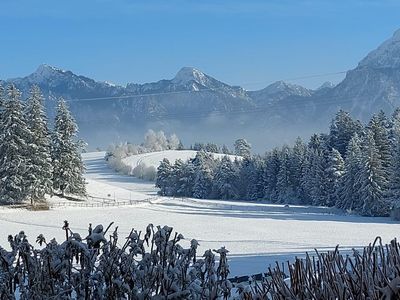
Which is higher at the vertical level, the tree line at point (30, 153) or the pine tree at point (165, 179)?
the tree line at point (30, 153)

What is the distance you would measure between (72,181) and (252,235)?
23.8 m

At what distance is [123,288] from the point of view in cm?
289

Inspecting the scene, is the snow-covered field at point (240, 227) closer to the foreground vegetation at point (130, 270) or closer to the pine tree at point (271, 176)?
the pine tree at point (271, 176)

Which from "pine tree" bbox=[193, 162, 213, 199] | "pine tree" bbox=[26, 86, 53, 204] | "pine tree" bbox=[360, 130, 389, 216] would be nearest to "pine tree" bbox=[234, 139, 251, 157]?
"pine tree" bbox=[193, 162, 213, 199]

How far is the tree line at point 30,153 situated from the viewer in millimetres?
43438

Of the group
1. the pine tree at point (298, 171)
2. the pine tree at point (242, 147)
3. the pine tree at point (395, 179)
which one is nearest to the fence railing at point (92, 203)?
the pine tree at point (298, 171)

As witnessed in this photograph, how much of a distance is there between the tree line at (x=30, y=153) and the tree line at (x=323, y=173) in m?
27.7

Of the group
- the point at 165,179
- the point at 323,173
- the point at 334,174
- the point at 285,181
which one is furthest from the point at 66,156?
the point at 165,179

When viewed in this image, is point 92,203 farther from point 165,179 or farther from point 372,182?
point 165,179

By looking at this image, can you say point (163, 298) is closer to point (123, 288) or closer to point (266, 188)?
point (123, 288)

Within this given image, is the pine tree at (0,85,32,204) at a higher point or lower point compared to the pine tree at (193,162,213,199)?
higher

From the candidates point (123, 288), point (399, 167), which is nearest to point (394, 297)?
point (123, 288)

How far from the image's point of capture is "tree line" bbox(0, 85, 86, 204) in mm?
43438

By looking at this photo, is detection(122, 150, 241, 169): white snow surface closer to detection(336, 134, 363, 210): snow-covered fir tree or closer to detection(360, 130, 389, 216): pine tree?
detection(336, 134, 363, 210): snow-covered fir tree
